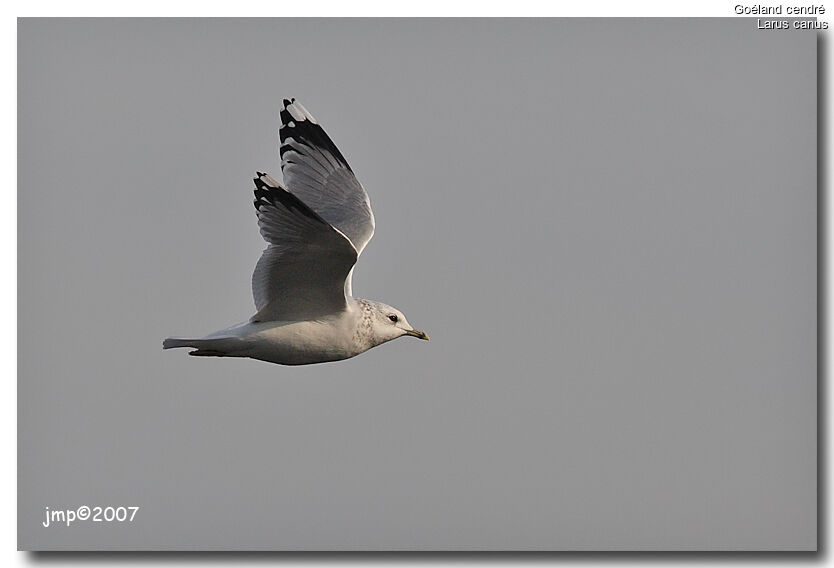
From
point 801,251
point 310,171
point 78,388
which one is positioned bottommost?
point 78,388

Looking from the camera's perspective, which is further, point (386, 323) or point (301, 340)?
point (386, 323)

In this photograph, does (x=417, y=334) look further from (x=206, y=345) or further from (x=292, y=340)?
(x=206, y=345)

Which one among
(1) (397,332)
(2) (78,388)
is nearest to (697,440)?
(1) (397,332)

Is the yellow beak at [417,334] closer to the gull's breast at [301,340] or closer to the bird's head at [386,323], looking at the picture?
the bird's head at [386,323]

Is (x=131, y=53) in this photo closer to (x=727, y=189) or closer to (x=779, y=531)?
(x=727, y=189)

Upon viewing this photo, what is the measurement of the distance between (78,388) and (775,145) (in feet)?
8.39

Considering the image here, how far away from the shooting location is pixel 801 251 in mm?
5660

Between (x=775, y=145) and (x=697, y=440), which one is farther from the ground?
(x=775, y=145)
